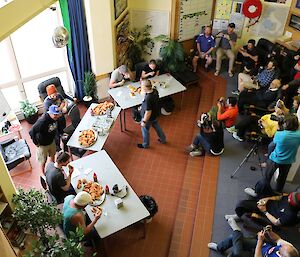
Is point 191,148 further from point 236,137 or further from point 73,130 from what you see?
point 73,130

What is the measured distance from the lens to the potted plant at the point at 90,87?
291 inches

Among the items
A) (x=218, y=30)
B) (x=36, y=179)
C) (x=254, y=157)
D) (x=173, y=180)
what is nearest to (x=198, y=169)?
(x=173, y=180)

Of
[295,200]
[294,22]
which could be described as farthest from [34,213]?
[294,22]

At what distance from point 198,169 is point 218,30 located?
14.3 feet

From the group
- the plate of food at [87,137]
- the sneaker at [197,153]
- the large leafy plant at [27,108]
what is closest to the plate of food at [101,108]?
the plate of food at [87,137]

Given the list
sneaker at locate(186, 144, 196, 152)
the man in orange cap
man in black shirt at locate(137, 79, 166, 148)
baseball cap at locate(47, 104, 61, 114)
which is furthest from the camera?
sneaker at locate(186, 144, 196, 152)

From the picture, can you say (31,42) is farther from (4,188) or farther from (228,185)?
(228,185)

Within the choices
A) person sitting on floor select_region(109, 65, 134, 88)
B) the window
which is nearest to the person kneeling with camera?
person sitting on floor select_region(109, 65, 134, 88)

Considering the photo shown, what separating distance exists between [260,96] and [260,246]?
12.5 feet

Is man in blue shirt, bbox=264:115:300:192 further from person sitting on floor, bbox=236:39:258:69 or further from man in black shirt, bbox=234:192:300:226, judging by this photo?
person sitting on floor, bbox=236:39:258:69

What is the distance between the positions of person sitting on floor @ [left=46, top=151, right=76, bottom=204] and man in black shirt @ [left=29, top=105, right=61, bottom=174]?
3.15ft

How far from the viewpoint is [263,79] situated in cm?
744

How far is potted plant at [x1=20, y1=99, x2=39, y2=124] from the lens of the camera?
7.09 meters

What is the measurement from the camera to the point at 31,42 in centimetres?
738
